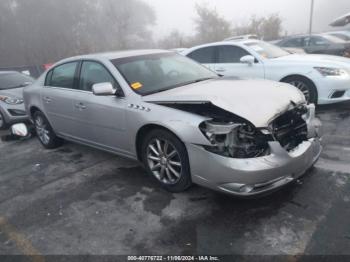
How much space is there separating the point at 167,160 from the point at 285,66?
4021 mm

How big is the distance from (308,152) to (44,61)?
21696mm

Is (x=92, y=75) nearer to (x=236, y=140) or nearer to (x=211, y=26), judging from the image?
(x=236, y=140)

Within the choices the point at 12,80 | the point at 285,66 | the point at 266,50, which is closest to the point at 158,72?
the point at 285,66

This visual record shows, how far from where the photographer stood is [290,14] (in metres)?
55.8

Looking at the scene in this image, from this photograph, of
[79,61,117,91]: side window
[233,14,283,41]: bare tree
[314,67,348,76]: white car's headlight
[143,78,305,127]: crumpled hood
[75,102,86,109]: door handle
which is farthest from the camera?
[233,14,283,41]: bare tree

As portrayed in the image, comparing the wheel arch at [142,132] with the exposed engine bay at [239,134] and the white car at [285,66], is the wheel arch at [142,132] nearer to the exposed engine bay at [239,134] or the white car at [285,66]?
the exposed engine bay at [239,134]

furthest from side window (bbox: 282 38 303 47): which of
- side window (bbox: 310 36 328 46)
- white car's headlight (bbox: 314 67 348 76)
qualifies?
white car's headlight (bbox: 314 67 348 76)

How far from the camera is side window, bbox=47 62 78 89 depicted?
4.90 m

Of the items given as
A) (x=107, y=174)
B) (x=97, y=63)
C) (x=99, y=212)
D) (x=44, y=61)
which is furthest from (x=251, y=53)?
(x=44, y=61)

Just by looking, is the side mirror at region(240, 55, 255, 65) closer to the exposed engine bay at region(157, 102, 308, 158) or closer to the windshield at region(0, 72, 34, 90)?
the exposed engine bay at region(157, 102, 308, 158)

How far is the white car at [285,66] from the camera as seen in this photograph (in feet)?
20.2

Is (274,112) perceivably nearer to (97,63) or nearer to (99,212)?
(99,212)

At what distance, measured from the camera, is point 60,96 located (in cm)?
500

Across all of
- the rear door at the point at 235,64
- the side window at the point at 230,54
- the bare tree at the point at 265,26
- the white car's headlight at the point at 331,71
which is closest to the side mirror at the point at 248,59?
the rear door at the point at 235,64
